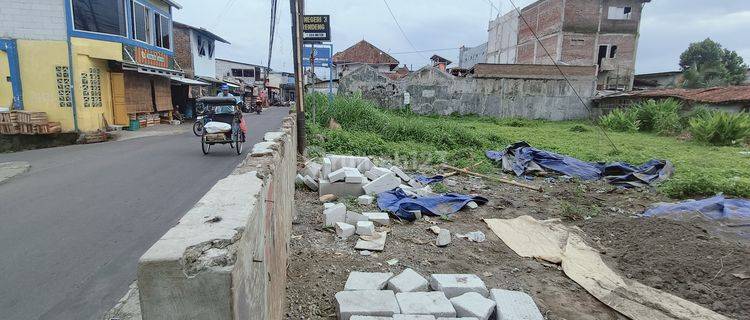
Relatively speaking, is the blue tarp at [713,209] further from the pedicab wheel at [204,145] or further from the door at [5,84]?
the door at [5,84]

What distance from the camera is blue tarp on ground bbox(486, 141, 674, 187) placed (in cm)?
→ 869

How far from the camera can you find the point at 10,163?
31.2 feet

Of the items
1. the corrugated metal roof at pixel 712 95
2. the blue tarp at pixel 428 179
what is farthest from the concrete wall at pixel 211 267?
the corrugated metal roof at pixel 712 95

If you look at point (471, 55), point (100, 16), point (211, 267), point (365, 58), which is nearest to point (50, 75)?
point (100, 16)

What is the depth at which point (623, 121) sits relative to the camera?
2059cm

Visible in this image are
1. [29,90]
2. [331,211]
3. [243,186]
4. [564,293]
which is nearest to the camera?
[243,186]

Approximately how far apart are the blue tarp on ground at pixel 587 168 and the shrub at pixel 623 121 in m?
12.3

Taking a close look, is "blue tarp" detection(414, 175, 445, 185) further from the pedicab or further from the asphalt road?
the pedicab

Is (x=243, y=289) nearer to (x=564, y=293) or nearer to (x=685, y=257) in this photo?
(x=564, y=293)

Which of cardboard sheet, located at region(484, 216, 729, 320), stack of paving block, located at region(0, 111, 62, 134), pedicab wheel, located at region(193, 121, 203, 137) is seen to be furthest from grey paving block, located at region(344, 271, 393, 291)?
stack of paving block, located at region(0, 111, 62, 134)

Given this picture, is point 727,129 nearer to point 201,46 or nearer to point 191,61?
point 191,61

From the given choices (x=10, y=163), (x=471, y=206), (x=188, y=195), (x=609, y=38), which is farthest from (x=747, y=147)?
(x=609, y=38)

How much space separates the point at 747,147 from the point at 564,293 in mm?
15053

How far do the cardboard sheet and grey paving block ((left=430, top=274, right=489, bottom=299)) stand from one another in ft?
3.58
